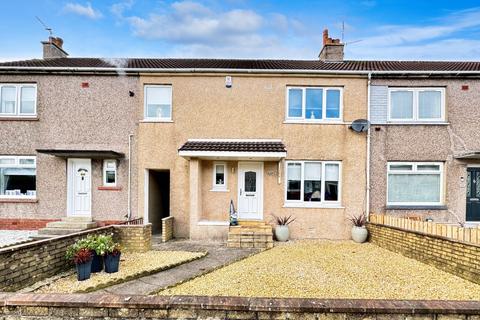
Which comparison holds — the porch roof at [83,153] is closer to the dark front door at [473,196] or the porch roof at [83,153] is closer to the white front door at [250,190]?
the white front door at [250,190]

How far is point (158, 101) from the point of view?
12.5 m

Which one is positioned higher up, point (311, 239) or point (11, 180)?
point (11, 180)

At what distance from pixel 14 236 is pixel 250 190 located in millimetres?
8700

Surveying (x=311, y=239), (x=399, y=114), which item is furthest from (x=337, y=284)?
(x=399, y=114)

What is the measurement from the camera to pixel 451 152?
39.0 feet

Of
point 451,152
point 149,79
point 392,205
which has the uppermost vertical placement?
point 149,79

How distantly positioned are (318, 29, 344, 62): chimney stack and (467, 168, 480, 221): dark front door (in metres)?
7.84

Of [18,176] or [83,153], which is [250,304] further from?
[18,176]

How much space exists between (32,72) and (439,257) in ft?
50.6

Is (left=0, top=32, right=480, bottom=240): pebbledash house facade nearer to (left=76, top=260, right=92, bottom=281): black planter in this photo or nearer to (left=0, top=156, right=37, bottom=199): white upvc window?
(left=0, top=156, right=37, bottom=199): white upvc window

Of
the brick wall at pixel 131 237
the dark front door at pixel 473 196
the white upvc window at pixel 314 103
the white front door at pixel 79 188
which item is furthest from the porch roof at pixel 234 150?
the dark front door at pixel 473 196

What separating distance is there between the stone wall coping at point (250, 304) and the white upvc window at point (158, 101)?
9337mm

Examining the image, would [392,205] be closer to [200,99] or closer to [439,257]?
[439,257]

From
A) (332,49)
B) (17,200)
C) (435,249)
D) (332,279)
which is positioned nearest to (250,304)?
(332,279)
